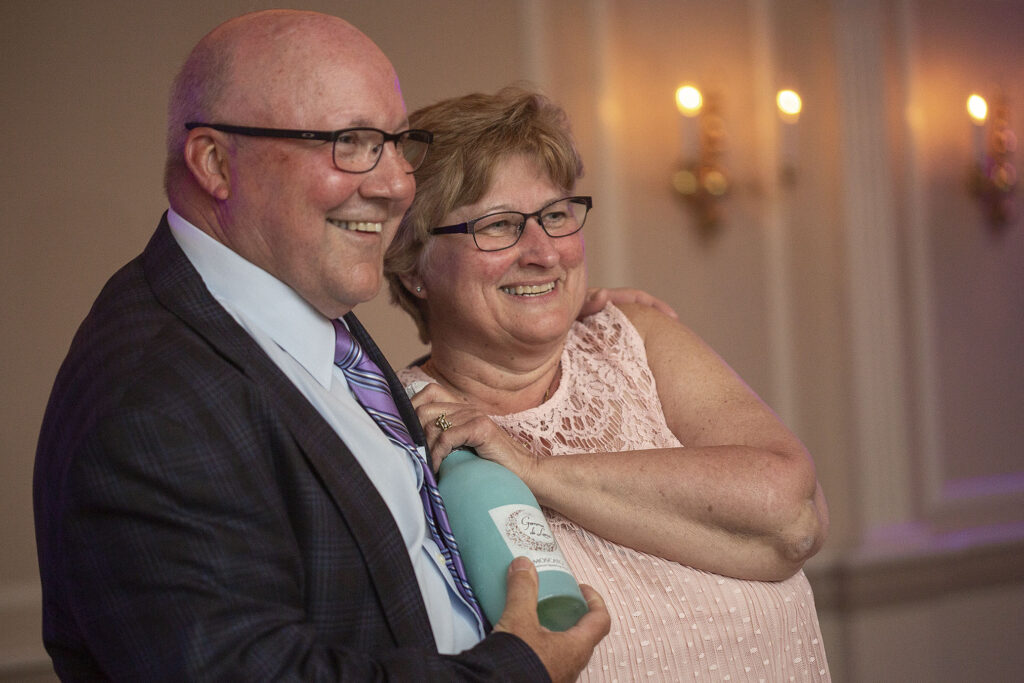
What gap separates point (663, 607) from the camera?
1.83 meters

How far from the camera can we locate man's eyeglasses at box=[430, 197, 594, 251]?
6.59ft

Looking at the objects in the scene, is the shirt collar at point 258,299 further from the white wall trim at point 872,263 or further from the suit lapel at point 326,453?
the white wall trim at point 872,263

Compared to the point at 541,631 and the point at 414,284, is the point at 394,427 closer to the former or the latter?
the point at 541,631

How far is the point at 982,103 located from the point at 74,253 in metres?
4.52

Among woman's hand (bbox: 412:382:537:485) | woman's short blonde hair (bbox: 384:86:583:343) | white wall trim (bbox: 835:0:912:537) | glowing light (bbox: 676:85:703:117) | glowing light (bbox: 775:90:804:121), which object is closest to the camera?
woman's hand (bbox: 412:382:537:485)

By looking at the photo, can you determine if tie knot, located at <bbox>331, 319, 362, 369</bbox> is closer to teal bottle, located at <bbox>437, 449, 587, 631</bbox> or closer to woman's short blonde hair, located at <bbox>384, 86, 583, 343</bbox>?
teal bottle, located at <bbox>437, 449, 587, 631</bbox>

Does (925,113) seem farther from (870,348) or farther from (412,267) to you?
(412,267)

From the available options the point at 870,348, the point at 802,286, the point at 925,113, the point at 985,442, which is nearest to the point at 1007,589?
the point at 985,442

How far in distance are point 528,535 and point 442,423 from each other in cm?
33

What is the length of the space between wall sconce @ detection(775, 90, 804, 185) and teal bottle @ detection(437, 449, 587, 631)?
3.59 m

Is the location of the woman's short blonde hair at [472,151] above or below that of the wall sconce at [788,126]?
below

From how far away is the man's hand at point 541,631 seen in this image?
1393mm

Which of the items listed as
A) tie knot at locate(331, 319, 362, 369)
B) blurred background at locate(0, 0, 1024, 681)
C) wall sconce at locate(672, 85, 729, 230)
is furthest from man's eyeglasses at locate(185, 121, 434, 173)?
wall sconce at locate(672, 85, 729, 230)

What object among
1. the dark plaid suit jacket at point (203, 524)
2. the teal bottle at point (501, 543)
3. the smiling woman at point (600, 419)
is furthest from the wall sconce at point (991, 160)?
the dark plaid suit jacket at point (203, 524)
